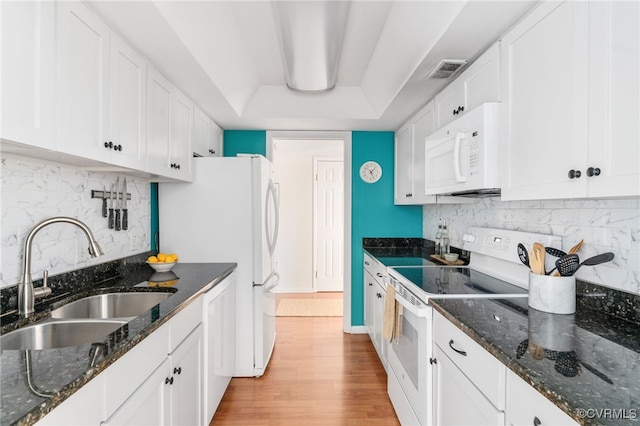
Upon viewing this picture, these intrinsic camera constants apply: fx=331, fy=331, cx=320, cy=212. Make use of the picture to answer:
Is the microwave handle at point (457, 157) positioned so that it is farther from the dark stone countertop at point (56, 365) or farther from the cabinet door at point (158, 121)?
the cabinet door at point (158, 121)

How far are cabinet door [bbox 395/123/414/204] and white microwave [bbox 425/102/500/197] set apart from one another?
106 cm

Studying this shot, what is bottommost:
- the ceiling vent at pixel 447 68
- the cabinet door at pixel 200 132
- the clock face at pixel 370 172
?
the clock face at pixel 370 172

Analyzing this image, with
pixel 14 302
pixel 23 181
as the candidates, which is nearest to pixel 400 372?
pixel 14 302

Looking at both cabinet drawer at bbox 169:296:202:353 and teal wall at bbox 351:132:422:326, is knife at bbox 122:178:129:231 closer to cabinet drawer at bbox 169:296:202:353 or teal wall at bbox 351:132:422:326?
cabinet drawer at bbox 169:296:202:353

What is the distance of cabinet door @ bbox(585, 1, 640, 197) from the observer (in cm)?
95

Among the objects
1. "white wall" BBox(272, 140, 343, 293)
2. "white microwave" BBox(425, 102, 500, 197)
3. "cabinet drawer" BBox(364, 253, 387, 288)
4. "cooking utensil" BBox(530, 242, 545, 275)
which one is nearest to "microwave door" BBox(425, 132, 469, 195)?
"white microwave" BBox(425, 102, 500, 197)

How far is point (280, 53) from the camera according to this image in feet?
8.14

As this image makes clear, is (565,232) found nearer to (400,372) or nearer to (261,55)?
(400,372)

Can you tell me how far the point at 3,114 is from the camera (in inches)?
38.4

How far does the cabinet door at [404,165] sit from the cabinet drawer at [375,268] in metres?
0.68

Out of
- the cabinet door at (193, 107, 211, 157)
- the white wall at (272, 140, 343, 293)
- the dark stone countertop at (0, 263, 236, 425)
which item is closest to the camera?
the dark stone countertop at (0, 263, 236, 425)

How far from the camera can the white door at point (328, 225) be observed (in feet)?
18.1

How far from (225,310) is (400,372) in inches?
50.3

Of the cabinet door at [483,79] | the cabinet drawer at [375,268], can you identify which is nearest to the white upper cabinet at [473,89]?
the cabinet door at [483,79]
